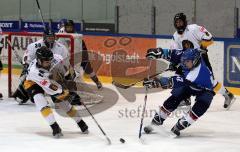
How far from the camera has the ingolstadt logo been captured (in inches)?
311

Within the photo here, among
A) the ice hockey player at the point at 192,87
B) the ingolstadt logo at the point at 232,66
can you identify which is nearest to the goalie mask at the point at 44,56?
the ice hockey player at the point at 192,87

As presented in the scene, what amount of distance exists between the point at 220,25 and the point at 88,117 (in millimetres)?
4601

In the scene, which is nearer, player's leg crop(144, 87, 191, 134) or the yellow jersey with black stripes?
the yellow jersey with black stripes

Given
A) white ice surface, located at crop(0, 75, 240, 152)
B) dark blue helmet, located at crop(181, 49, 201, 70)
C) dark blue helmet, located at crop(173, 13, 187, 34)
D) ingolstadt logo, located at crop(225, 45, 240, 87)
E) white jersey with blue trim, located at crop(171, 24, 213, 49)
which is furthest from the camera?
ingolstadt logo, located at crop(225, 45, 240, 87)

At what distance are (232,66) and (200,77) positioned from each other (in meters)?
2.95

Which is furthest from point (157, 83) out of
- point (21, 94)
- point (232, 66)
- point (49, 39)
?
point (232, 66)

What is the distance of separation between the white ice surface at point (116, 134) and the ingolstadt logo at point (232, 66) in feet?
2.78

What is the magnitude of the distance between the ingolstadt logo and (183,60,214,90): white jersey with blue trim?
110 inches

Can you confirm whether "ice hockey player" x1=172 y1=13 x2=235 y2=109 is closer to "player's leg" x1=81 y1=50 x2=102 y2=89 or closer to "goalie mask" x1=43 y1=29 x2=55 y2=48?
"goalie mask" x1=43 y1=29 x2=55 y2=48

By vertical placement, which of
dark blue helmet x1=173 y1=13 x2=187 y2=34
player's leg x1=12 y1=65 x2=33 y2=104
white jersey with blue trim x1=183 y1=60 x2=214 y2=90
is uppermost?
dark blue helmet x1=173 y1=13 x2=187 y2=34

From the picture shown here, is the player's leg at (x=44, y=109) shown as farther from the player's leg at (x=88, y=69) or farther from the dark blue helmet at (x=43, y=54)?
the player's leg at (x=88, y=69)

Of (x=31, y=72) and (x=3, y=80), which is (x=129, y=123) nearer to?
(x=31, y=72)

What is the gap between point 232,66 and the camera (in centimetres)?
796

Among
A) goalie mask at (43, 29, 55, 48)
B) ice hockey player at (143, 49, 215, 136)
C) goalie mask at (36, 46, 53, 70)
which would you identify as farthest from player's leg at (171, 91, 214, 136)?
goalie mask at (43, 29, 55, 48)
